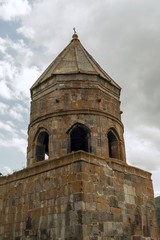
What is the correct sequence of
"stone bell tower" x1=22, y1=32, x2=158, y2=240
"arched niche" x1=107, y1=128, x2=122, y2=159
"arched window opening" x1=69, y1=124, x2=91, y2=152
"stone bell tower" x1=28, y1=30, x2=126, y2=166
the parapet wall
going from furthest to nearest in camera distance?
"arched window opening" x1=69, y1=124, x2=91, y2=152
"arched niche" x1=107, y1=128, x2=122, y2=159
"stone bell tower" x1=28, y1=30, x2=126, y2=166
"stone bell tower" x1=22, y1=32, x2=158, y2=240
the parapet wall

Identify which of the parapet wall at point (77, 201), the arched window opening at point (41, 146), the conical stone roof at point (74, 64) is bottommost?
the parapet wall at point (77, 201)

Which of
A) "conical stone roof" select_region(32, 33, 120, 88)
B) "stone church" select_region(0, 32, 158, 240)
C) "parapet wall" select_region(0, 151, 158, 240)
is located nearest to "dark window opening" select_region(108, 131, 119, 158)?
"stone church" select_region(0, 32, 158, 240)

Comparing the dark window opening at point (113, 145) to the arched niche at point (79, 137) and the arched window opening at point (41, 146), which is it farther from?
the arched window opening at point (41, 146)

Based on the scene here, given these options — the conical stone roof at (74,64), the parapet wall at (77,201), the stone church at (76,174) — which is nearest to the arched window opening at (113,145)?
the stone church at (76,174)

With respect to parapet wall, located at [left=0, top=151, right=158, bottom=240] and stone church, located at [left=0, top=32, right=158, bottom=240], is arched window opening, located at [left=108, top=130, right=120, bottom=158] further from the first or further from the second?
parapet wall, located at [left=0, top=151, right=158, bottom=240]

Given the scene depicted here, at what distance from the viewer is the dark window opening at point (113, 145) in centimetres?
1093

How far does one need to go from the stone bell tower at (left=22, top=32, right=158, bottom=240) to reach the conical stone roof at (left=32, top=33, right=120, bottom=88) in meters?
0.01

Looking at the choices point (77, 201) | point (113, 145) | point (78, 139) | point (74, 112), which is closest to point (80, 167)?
point (77, 201)

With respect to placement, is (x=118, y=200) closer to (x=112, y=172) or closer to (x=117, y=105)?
(x=112, y=172)

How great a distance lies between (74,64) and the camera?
11742mm

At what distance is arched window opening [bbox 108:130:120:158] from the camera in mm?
10914

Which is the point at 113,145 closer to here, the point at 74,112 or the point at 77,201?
the point at 74,112

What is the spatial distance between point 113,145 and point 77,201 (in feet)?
11.0

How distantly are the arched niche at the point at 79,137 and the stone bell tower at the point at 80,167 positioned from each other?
0.03 m
